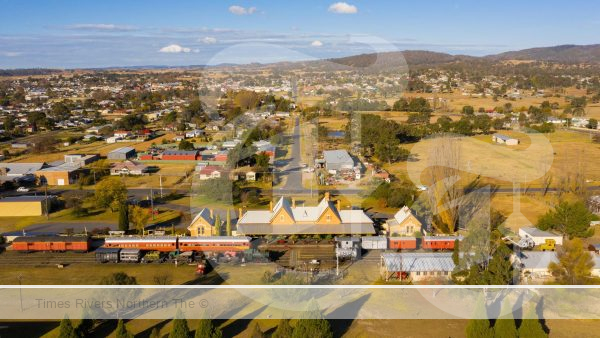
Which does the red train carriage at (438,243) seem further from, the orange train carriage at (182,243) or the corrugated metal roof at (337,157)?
the corrugated metal roof at (337,157)

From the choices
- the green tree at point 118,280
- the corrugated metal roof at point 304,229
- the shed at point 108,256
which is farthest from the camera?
the corrugated metal roof at point 304,229

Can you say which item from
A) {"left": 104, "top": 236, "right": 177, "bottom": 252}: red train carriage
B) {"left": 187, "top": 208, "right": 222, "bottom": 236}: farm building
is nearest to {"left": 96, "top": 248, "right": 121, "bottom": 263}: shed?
{"left": 104, "top": 236, "right": 177, "bottom": 252}: red train carriage

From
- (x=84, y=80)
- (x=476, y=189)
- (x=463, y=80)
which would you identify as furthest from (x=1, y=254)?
(x=84, y=80)

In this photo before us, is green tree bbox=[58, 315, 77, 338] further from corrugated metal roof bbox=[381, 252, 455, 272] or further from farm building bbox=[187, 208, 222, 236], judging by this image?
corrugated metal roof bbox=[381, 252, 455, 272]

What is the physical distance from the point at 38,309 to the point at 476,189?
464 inches

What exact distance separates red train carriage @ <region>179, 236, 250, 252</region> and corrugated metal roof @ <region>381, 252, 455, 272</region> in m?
2.96

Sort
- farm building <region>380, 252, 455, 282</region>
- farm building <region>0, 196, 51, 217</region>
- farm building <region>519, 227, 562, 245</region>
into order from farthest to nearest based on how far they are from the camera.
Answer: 1. farm building <region>0, 196, 51, 217</region>
2. farm building <region>519, 227, 562, 245</region>
3. farm building <region>380, 252, 455, 282</region>

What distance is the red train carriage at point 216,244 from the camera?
10.2 m

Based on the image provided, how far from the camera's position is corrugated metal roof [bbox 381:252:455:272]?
28.7 ft

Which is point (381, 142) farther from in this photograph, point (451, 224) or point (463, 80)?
point (463, 80)

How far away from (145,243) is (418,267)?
5.66 m

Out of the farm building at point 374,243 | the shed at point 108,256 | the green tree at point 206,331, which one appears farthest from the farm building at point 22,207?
the green tree at point 206,331

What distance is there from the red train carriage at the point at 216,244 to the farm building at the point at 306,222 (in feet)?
2.19

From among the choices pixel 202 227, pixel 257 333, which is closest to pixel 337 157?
pixel 202 227
